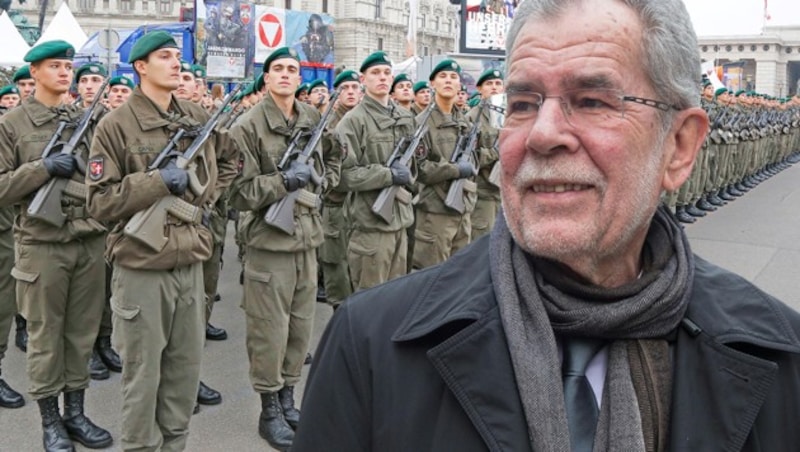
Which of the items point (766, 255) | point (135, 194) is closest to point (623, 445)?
point (135, 194)

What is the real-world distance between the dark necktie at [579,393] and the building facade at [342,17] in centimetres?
6249

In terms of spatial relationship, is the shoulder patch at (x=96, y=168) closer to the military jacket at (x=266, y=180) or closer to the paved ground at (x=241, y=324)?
the military jacket at (x=266, y=180)

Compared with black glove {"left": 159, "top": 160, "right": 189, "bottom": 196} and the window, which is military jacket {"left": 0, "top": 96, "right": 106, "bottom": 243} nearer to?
black glove {"left": 159, "top": 160, "right": 189, "bottom": 196}

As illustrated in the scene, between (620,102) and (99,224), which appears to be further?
(99,224)

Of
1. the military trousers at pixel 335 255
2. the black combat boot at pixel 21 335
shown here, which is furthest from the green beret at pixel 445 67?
the black combat boot at pixel 21 335

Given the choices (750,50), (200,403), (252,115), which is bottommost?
(200,403)

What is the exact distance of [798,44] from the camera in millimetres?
72125

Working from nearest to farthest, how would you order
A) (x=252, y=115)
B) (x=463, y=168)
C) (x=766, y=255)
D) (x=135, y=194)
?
1. (x=135, y=194)
2. (x=252, y=115)
3. (x=463, y=168)
4. (x=766, y=255)

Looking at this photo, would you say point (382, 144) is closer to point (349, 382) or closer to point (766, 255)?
point (349, 382)

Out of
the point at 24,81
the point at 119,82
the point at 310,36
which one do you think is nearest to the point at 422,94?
the point at 119,82

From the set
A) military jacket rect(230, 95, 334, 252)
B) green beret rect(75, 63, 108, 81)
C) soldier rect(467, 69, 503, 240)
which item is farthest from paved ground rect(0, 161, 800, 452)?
green beret rect(75, 63, 108, 81)

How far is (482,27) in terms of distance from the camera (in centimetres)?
2194

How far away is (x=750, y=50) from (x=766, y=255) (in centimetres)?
7012

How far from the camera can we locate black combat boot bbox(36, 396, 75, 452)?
13.8 feet
